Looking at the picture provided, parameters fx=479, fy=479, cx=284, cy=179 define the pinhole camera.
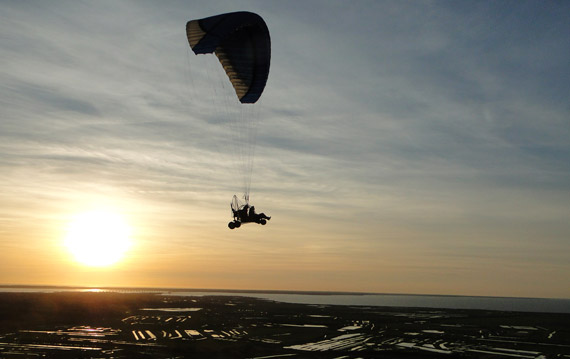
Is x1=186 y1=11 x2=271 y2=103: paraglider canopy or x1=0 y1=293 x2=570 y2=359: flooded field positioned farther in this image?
x1=0 y1=293 x2=570 y2=359: flooded field

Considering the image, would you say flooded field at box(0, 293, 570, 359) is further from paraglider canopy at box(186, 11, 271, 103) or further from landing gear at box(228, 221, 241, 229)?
paraglider canopy at box(186, 11, 271, 103)

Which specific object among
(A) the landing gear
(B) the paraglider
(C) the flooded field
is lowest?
(C) the flooded field

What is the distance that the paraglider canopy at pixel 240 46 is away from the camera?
1134 inches

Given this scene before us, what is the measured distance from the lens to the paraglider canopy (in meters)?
28.8

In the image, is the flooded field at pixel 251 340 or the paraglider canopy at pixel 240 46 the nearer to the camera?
the paraglider canopy at pixel 240 46

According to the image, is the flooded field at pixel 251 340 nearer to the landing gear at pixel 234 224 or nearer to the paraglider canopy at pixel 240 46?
the landing gear at pixel 234 224

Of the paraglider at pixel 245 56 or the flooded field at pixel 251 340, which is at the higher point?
the paraglider at pixel 245 56

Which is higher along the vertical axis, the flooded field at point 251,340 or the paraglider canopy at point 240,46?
the paraglider canopy at point 240,46

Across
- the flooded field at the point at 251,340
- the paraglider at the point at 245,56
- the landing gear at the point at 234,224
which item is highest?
the paraglider at the point at 245,56

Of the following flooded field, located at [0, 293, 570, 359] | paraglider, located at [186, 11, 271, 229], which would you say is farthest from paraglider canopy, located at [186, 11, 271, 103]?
flooded field, located at [0, 293, 570, 359]

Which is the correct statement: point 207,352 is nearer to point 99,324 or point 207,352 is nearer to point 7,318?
point 99,324

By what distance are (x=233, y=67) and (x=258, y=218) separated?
33.7 ft

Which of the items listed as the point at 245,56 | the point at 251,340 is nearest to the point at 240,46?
the point at 245,56

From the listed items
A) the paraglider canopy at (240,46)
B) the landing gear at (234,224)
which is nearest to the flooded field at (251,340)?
the landing gear at (234,224)
